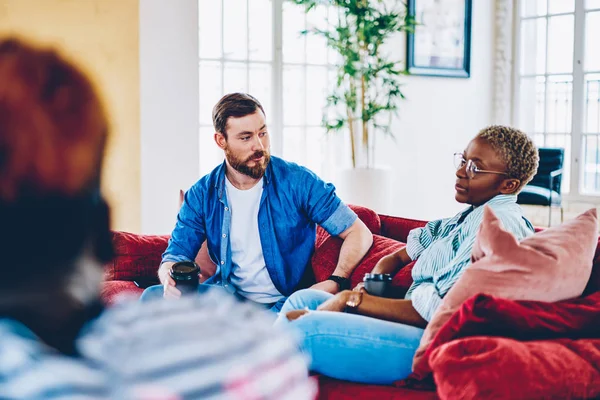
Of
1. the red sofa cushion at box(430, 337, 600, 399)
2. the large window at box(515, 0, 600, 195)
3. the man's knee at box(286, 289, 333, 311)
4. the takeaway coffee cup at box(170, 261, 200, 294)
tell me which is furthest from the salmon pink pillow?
the large window at box(515, 0, 600, 195)

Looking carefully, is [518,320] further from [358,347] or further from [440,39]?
[440,39]

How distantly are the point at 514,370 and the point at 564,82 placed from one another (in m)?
6.03

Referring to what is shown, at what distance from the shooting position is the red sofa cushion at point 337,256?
8.00ft

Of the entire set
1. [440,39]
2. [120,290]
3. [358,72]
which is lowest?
[120,290]

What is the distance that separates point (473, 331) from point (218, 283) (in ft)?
4.16

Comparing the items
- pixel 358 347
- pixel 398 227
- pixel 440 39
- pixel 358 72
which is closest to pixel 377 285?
pixel 358 347

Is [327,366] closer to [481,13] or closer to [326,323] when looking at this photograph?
[326,323]

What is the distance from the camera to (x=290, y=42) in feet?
17.4

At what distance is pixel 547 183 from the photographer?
596 cm

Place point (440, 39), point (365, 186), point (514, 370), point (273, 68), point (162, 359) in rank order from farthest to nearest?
1. point (440, 39)
2. point (273, 68)
3. point (365, 186)
4. point (514, 370)
5. point (162, 359)

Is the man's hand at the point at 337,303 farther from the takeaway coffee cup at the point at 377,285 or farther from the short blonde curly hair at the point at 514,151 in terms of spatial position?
the short blonde curly hair at the point at 514,151

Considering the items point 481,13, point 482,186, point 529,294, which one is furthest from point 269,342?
point 481,13

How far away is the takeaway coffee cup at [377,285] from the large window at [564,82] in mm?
5245

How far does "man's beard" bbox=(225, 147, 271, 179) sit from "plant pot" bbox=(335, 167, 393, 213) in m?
2.56
